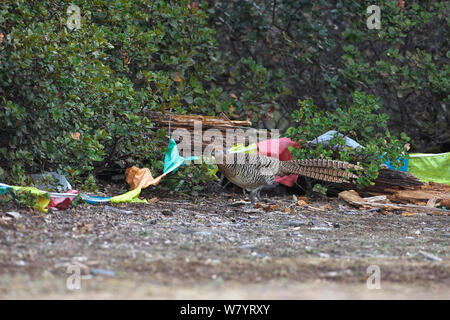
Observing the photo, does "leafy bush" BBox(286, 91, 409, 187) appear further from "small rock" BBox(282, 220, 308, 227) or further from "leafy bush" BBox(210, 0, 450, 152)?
"leafy bush" BBox(210, 0, 450, 152)

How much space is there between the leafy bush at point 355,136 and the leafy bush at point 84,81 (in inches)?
59.8

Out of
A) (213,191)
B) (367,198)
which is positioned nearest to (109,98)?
(213,191)

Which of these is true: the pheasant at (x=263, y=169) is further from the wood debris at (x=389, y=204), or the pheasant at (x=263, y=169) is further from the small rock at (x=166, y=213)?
the small rock at (x=166, y=213)

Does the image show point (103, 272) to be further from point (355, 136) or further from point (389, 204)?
point (355, 136)

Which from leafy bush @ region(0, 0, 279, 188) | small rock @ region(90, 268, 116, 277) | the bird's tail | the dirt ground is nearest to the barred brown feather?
the bird's tail

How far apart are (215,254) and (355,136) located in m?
4.21

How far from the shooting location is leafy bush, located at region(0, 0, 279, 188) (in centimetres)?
516

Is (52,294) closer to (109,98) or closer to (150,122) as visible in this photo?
(109,98)

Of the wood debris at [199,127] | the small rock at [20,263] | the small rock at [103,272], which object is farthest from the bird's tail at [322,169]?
the small rock at [20,263]

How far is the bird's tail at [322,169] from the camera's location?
21.6 feet

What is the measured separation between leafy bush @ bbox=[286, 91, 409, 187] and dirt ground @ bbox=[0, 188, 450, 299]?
1.08 m

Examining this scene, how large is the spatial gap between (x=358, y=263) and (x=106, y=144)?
3.86m

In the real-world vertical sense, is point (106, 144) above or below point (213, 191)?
above
